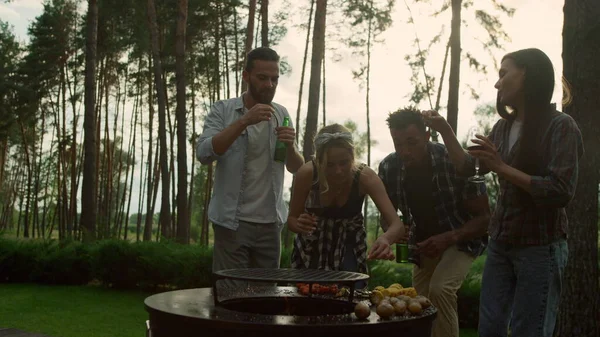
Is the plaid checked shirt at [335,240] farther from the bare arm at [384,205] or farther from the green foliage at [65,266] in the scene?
the green foliage at [65,266]

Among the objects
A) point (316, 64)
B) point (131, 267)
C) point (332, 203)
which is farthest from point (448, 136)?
point (316, 64)

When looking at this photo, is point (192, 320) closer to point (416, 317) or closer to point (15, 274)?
point (416, 317)

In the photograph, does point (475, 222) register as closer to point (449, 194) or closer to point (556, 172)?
point (449, 194)

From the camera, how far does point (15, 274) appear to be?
11414 mm

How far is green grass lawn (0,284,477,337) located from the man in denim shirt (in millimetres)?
3386

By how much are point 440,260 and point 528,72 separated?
1.43 m

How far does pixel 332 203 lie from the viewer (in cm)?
370

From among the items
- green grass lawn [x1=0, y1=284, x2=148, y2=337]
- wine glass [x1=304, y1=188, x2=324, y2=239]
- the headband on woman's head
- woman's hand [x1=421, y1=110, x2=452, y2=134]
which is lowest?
green grass lawn [x1=0, y1=284, x2=148, y2=337]

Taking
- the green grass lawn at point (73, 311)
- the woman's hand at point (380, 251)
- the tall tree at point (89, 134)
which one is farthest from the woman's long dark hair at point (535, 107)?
the tall tree at point (89, 134)

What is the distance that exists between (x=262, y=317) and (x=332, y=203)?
57.7 inches

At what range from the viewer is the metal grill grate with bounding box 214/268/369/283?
2.39 meters

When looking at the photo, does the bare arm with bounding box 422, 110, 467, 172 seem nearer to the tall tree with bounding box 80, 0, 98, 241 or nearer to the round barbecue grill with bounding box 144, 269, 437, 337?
the round barbecue grill with bounding box 144, 269, 437, 337

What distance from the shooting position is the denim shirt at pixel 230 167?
3.69 meters

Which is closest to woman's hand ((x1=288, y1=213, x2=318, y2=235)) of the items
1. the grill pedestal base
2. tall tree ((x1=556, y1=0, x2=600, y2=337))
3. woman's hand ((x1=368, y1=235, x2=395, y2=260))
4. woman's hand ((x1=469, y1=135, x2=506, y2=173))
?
woman's hand ((x1=368, y1=235, x2=395, y2=260))
